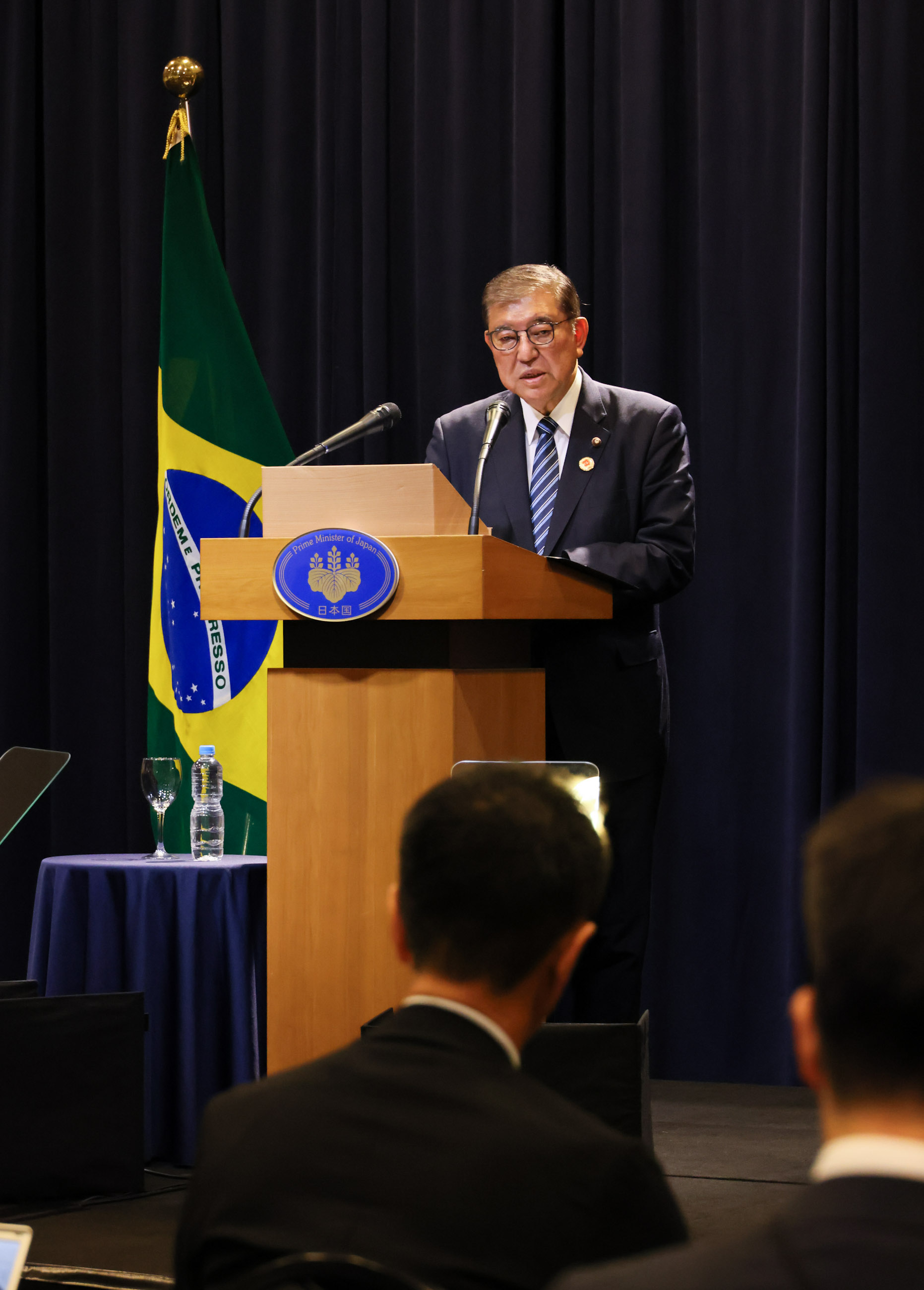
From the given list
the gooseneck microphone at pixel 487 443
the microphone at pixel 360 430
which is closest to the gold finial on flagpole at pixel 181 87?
the microphone at pixel 360 430

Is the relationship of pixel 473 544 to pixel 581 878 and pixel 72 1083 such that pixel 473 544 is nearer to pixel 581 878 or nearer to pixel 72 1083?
pixel 72 1083

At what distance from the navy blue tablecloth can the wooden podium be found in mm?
474

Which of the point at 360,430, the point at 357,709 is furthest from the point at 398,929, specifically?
the point at 360,430

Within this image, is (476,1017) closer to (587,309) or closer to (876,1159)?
(876,1159)

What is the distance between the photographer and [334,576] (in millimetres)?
2811

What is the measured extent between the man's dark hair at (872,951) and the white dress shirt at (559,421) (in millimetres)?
2709

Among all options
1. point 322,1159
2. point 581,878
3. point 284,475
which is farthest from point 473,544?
point 322,1159

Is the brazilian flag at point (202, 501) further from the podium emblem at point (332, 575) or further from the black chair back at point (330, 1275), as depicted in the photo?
the black chair back at point (330, 1275)

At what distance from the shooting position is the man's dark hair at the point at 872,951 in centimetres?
73

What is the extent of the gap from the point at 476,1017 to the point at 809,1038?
1.32ft

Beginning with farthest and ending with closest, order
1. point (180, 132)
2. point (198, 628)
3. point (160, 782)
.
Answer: point (180, 132) < point (198, 628) < point (160, 782)

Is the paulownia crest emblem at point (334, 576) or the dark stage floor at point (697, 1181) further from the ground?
the paulownia crest emblem at point (334, 576)

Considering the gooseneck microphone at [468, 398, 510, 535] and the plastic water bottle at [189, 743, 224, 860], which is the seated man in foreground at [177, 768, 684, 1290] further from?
the plastic water bottle at [189, 743, 224, 860]

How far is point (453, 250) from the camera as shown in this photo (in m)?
4.68
